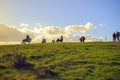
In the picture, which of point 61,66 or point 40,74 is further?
point 61,66

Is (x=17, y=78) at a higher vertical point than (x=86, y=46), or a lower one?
lower

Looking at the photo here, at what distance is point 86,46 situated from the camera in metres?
75.9

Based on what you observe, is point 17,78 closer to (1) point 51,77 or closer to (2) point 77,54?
(1) point 51,77

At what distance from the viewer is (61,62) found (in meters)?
59.6

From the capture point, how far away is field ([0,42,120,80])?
52656 millimetres

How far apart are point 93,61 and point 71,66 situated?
517 centimetres

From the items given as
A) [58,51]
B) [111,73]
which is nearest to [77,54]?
[58,51]

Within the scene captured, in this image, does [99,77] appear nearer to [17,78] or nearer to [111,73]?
[111,73]

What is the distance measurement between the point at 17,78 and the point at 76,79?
900 cm

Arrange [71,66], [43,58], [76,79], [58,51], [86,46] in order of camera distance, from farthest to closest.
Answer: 1. [86,46]
2. [58,51]
3. [43,58]
4. [71,66]
5. [76,79]

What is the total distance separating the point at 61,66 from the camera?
189 feet

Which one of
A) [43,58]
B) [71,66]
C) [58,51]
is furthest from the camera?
[58,51]

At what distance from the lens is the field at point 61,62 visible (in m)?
52.7

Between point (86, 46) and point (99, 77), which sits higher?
point (86, 46)
